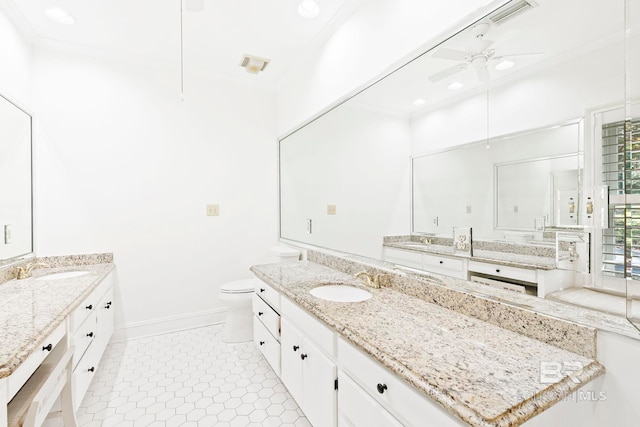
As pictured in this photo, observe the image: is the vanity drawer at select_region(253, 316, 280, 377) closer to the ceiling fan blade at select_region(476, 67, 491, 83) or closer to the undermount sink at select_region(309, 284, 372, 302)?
the undermount sink at select_region(309, 284, 372, 302)

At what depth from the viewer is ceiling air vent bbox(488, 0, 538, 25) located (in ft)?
3.55

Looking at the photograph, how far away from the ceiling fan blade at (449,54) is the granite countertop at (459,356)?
1.14m

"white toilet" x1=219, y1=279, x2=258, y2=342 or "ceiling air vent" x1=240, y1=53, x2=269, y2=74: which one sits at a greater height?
"ceiling air vent" x1=240, y1=53, x2=269, y2=74

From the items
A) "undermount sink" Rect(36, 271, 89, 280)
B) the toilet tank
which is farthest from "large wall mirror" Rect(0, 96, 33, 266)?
the toilet tank

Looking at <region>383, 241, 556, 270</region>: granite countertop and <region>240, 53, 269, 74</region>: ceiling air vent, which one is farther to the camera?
<region>240, 53, 269, 74</region>: ceiling air vent

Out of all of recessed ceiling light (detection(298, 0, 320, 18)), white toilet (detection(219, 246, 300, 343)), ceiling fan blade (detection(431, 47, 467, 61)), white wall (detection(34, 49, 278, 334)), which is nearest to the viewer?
ceiling fan blade (detection(431, 47, 467, 61))

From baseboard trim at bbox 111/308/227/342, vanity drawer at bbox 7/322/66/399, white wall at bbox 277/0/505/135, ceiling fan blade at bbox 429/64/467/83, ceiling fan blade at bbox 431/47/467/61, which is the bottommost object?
baseboard trim at bbox 111/308/227/342

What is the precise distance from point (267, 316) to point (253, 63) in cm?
228

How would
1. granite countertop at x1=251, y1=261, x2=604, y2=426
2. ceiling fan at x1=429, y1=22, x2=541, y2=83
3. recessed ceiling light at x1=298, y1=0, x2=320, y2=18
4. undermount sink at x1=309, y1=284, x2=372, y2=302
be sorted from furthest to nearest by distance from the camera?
recessed ceiling light at x1=298, y1=0, x2=320, y2=18 → undermount sink at x1=309, y1=284, x2=372, y2=302 → ceiling fan at x1=429, y1=22, x2=541, y2=83 → granite countertop at x1=251, y1=261, x2=604, y2=426

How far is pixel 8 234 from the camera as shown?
2078mm

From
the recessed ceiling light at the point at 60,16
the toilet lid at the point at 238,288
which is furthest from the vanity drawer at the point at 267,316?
the recessed ceiling light at the point at 60,16

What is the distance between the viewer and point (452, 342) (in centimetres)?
103

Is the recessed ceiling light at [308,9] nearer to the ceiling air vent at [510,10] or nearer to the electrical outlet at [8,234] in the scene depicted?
the ceiling air vent at [510,10]

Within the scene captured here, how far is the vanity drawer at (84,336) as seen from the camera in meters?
1.66
